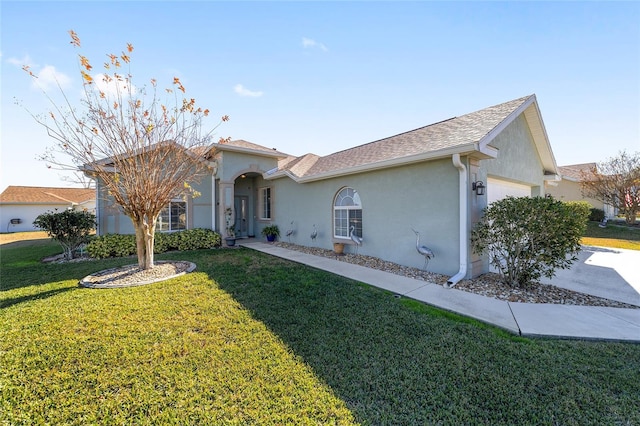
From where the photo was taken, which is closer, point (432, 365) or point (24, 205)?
point (432, 365)

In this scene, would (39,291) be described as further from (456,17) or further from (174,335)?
(456,17)

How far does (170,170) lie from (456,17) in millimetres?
9654

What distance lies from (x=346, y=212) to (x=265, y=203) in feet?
21.0

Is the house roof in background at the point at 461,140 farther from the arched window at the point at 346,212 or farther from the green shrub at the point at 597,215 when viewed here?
the green shrub at the point at 597,215

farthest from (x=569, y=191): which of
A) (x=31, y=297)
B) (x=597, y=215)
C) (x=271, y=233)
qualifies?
(x=31, y=297)

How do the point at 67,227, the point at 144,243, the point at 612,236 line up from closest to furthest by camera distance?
the point at 144,243 < the point at 67,227 < the point at 612,236

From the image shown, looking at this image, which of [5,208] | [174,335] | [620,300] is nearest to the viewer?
[174,335]

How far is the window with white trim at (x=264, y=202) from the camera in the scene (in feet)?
48.0

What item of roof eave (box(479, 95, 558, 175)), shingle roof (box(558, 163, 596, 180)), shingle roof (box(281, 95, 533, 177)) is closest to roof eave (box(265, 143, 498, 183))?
shingle roof (box(281, 95, 533, 177))

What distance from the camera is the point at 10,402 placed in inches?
104

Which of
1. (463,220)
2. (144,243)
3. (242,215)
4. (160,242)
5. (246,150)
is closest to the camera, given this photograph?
(463,220)

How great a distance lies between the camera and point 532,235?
575cm

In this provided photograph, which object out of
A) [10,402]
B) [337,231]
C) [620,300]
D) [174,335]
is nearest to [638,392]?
[620,300]

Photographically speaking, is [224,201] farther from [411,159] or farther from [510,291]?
[510,291]
